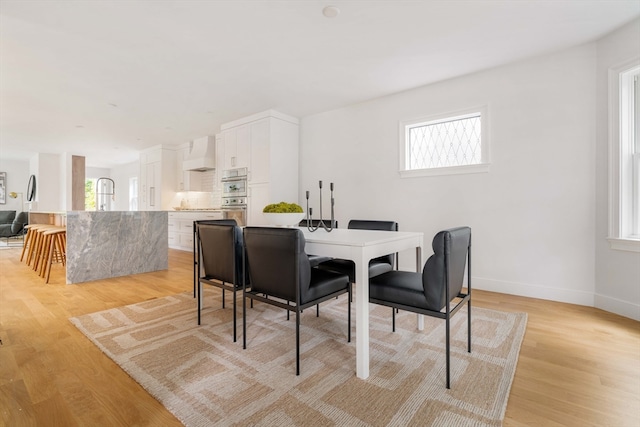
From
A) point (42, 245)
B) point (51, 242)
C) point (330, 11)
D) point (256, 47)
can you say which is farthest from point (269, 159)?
point (42, 245)

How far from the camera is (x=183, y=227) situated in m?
6.56

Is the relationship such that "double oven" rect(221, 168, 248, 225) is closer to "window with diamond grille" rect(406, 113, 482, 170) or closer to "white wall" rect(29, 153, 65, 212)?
"window with diamond grille" rect(406, 113, 482, 170)

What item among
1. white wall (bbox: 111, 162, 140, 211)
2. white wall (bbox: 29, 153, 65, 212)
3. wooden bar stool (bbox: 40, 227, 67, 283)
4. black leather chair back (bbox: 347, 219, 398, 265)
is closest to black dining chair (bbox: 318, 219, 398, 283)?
black leather chair back (bbox: 347, 219, 398, 265)

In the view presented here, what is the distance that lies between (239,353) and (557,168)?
11.2 feet

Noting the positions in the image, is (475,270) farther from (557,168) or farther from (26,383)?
(26,383)

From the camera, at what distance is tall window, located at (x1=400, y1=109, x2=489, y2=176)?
3.49m

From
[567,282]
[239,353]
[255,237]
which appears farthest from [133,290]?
[567,282]

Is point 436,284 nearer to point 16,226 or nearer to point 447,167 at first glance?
point 447,167

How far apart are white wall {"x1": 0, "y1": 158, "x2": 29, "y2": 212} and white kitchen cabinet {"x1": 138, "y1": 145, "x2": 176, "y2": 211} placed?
4962 millimetres

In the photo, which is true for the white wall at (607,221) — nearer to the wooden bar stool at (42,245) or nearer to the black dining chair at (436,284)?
the black dining chair at (436,284)

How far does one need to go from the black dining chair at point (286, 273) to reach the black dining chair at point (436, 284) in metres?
0.31

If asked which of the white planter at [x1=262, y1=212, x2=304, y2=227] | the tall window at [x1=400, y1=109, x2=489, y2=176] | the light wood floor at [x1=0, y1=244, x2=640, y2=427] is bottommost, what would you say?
the light wood floor at [x1=0, y1=244, x2=640, y2=427]

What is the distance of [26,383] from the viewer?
1.55m

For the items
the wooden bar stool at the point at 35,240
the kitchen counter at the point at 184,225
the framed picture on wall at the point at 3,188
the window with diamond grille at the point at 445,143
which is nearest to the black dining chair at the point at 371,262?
the window with diamond grille at the point at 445,143
